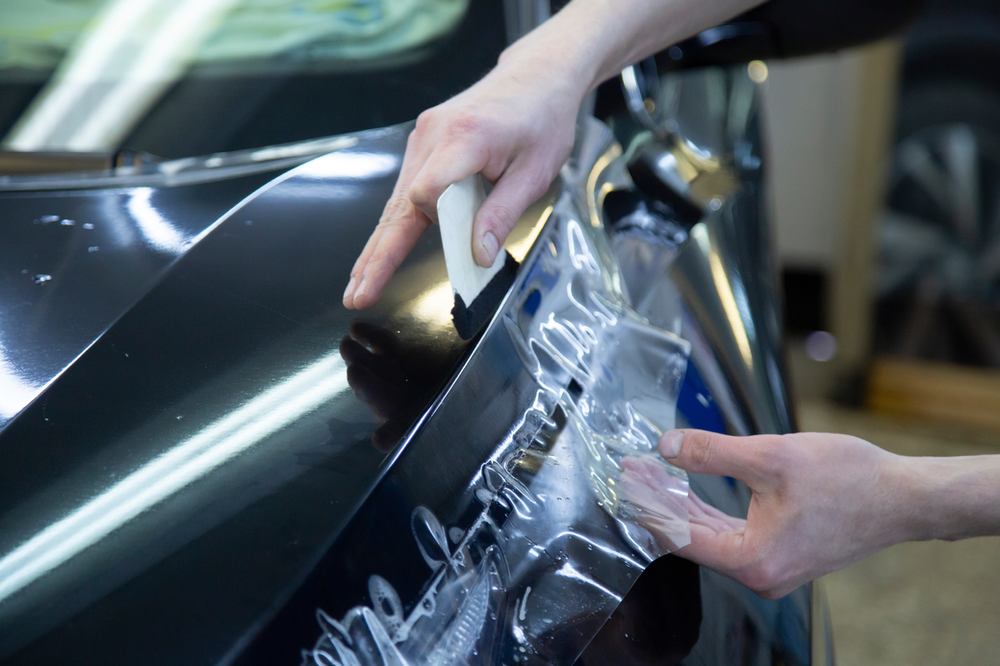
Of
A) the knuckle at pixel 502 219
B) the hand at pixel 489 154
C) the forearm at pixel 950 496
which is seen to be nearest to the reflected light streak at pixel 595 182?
the hand at pixel 489 154

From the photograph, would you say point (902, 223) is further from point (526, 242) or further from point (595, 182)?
point (526, 242)

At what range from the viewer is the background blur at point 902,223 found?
234 centimetres

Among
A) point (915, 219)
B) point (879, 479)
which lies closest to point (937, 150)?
point (915, 219)

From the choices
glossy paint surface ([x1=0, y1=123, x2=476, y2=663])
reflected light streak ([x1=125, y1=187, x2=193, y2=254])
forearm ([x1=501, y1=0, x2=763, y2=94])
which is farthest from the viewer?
forearm ([x1=501, y1=0, x2=763, y2=94])

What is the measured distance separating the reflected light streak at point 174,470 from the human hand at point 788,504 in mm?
295

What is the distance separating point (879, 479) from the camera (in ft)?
2.33

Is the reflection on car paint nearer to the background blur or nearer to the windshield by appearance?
the windshield

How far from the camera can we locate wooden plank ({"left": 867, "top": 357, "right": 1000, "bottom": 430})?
7.80ft

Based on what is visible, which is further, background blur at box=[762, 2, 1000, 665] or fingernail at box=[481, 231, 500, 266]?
background blur at box=[762, 2, 1000, 665]

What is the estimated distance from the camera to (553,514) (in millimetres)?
630

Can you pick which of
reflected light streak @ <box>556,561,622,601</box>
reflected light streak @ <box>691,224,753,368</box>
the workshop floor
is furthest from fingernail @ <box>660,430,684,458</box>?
the workshop floor

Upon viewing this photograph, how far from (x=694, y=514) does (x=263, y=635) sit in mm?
385

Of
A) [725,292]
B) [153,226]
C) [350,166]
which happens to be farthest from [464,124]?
[725,292]

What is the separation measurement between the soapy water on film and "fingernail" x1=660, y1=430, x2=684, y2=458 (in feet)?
0.08
